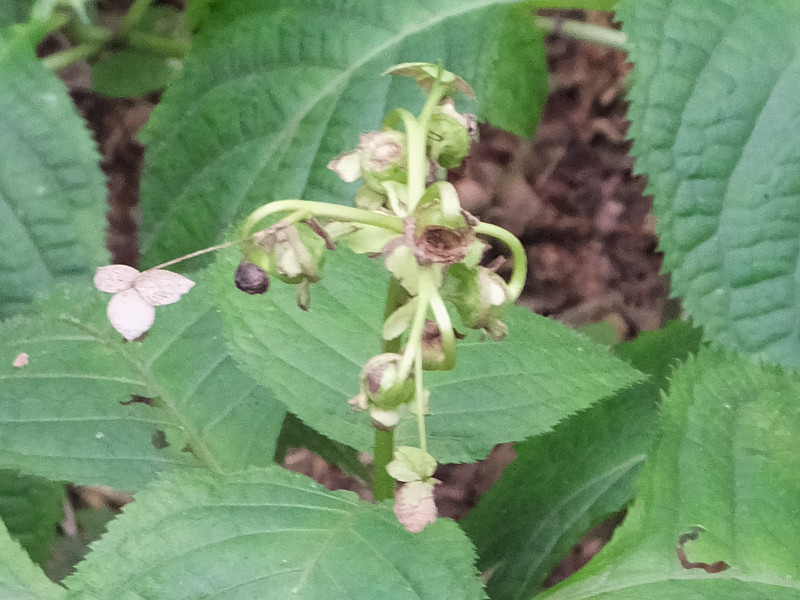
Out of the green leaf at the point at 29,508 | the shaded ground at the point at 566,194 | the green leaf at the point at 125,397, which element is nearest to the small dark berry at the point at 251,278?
the green leaf at the point at 125,397

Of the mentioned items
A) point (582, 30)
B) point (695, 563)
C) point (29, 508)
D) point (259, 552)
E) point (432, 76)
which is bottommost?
point (29, 508)

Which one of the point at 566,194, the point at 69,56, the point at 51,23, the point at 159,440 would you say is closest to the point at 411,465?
the point at 159,440

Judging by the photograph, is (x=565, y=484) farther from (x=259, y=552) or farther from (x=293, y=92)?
(x=293, y=92)

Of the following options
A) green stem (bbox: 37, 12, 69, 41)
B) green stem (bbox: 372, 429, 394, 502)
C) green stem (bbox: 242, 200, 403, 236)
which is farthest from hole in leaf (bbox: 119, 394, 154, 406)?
green stem (bbox: 37, 12, 69, 41)

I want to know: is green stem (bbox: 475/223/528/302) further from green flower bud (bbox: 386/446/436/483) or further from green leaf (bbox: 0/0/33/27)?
green leaf (bbox: 0/0/33/27)

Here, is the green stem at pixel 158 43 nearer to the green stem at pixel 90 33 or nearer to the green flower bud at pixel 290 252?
the green stem at pixel 90 33

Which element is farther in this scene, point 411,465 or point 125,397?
point 125,397

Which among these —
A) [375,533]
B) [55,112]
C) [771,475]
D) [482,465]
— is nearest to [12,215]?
[55,112]
